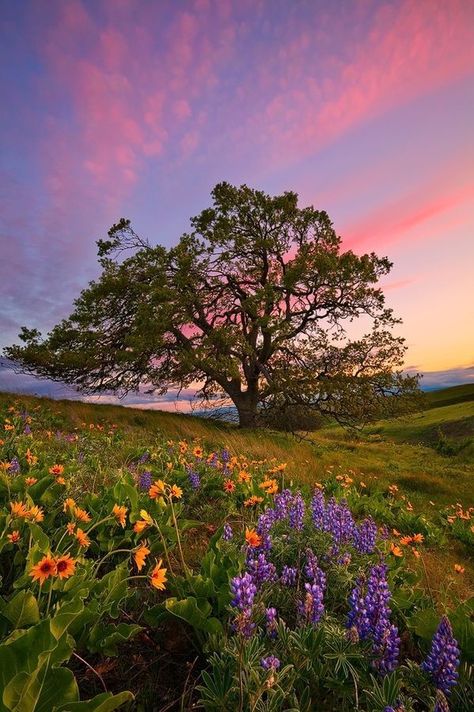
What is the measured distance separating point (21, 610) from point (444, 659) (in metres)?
1.94

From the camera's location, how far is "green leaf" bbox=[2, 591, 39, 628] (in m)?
2.10

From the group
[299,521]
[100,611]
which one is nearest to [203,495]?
[299,521]

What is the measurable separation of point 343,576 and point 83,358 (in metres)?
17.3

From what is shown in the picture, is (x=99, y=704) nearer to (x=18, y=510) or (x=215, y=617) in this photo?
(x=215, y=617)

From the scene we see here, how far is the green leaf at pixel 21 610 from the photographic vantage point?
2.10 meters

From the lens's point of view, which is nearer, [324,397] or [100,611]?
[100,611]

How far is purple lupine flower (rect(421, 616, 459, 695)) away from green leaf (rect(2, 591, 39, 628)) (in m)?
1.83

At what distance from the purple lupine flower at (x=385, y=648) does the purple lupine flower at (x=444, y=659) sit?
15 centimetres

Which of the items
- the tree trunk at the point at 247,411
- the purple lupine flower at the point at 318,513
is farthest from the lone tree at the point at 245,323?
the purple lupine flower at the point at 318,513

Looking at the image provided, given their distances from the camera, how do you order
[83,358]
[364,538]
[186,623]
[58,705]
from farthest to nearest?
[83,358] → [364,538] → [186,623] → [58,705]

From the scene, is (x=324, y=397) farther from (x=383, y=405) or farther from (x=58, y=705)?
(x=58, y=705)

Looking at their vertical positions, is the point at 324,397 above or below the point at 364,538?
above

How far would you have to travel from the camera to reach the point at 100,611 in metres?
2.41

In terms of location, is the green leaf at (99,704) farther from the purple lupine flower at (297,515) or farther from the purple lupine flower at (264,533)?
the purple lupine flower at (297,515)
